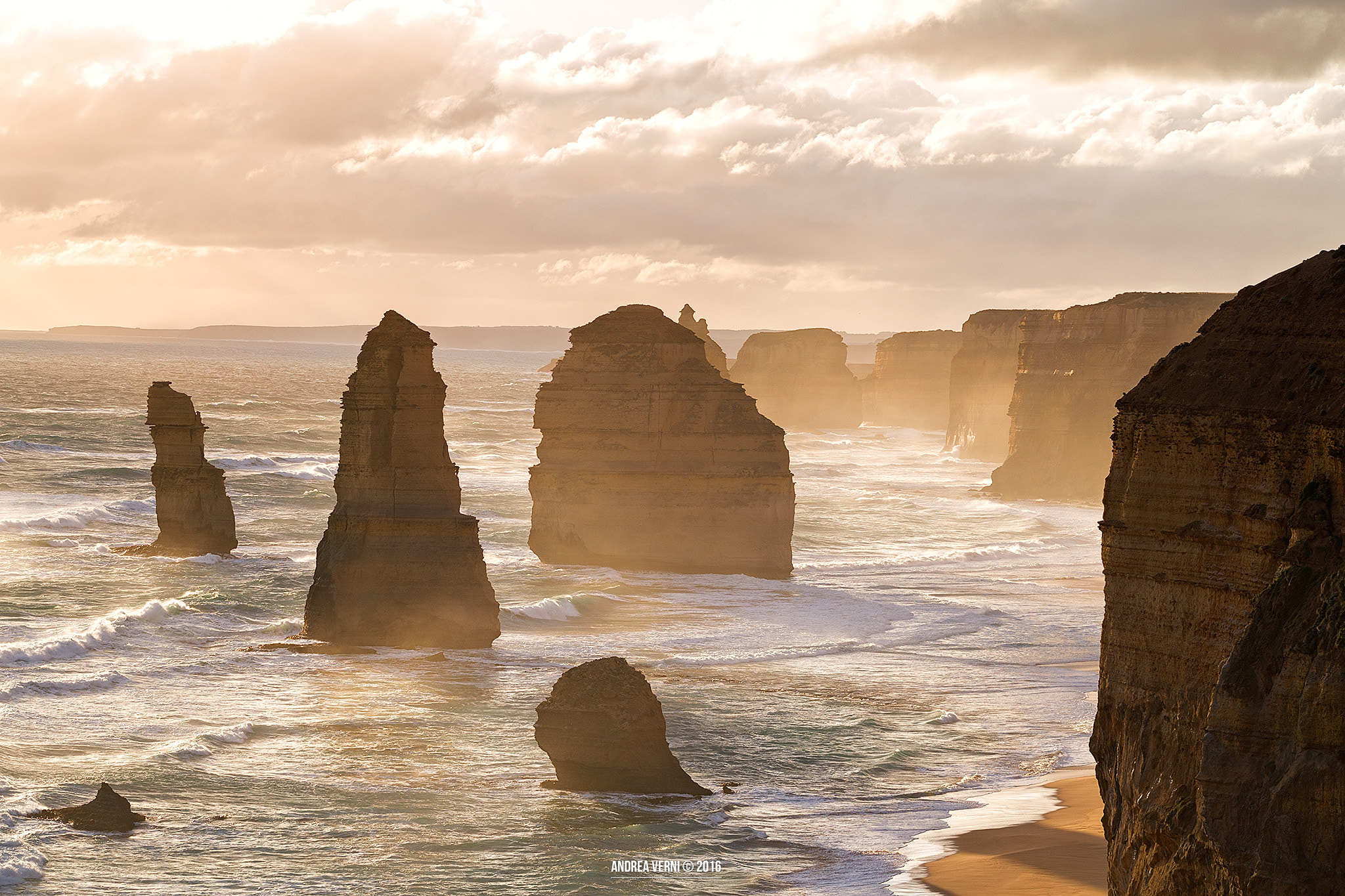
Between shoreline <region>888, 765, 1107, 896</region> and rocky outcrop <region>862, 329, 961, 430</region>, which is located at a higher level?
rocky outcrop <region>862, 329, 961, 430</region>

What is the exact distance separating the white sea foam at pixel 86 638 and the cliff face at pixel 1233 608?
73.6ft

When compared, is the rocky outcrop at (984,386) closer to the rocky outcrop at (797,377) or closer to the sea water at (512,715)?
the rocky outcrop at (797,377)

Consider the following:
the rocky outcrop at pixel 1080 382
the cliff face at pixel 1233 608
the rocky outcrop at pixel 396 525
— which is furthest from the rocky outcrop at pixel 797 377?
the cliff face at pixel 1233 608

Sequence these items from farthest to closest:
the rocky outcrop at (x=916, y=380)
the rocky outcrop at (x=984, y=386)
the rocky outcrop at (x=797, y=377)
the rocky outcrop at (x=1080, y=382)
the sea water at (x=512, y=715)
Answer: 1. the rocky outcrop at (x=916, y=380)
2. the rocky outcrop at (x=797, y=377)
3. the rocky outcrop at (x=984, y=386)
4. the rocky outcrop at (x=1080, y=382)
5. the sea water at (x=512, y=715)

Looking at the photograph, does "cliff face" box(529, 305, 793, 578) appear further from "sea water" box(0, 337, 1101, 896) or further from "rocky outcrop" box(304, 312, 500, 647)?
"rocky outcrop" box(304, 312, 500, 647)

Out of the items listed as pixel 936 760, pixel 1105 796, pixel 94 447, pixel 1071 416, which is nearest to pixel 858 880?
pixel 1105 796

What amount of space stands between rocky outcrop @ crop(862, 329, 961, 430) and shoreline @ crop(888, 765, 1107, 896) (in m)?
126

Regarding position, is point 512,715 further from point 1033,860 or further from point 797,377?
point 797,377

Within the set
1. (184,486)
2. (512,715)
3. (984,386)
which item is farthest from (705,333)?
(512,715)

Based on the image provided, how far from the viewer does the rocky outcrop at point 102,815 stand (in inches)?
734

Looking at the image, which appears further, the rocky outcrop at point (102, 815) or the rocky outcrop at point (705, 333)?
the rocky outcrop at point (705, 333)

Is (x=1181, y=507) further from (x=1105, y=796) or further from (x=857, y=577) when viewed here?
(x=857, y=577)

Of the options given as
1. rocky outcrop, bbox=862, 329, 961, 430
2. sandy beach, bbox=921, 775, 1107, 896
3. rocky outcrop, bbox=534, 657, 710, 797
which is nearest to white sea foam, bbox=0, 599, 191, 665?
rocky outcrop, bbox=534, 657, 710, 797

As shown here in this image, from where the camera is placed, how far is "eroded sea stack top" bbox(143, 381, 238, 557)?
42562mm
